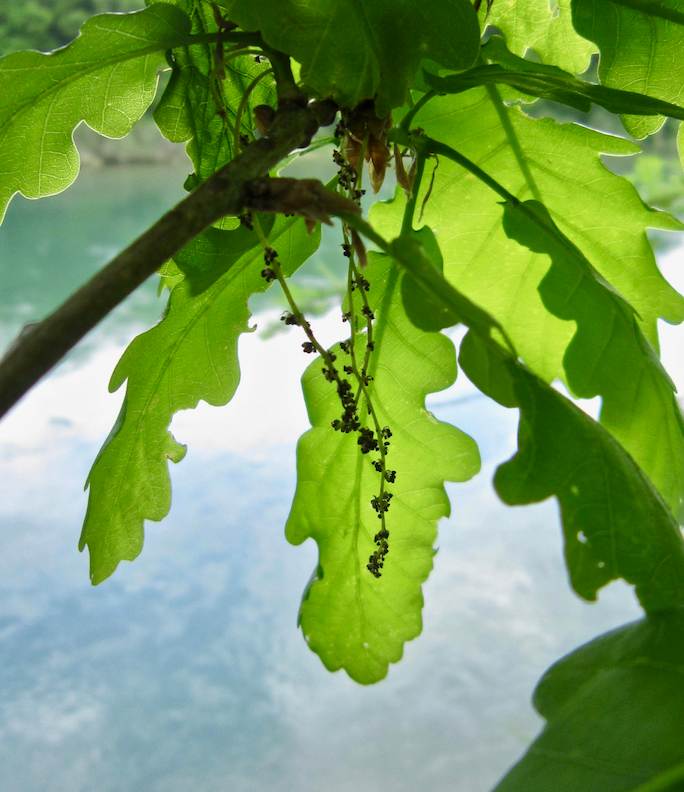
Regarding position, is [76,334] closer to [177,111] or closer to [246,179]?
[246,179]

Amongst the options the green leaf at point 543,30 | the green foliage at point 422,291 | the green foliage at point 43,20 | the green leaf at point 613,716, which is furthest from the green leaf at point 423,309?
the green foliage at point 43,20

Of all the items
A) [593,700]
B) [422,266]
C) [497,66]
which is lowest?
[593,700]

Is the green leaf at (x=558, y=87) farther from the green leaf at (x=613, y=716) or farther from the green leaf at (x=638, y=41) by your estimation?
the green leaf at (x=613, y=716)

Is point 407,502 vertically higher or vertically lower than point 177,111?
lower

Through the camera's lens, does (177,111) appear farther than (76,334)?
Yes

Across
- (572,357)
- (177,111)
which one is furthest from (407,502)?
(177,111)

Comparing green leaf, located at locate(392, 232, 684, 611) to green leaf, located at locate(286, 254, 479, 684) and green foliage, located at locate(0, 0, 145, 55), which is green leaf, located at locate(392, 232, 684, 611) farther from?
green foliage, located at locate(0, 0, 145, 55)

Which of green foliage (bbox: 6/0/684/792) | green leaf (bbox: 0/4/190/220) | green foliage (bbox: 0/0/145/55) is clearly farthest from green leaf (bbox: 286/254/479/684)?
green foliage (bbox: 0/0/145/55)
